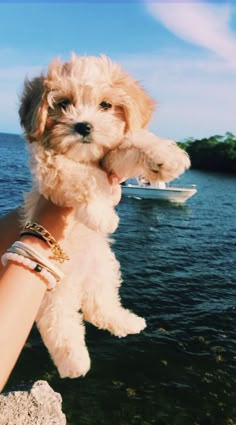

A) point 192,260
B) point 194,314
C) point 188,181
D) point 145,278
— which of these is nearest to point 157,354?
point 194,314

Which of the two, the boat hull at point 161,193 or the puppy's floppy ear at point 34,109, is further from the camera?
the boat hull at point 161,193

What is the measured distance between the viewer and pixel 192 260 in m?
25.6

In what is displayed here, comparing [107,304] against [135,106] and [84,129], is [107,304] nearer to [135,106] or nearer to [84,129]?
[84,129]

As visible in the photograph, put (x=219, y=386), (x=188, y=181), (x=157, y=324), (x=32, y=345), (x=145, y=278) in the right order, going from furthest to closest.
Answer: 1. (x=188, y=181)
2. (x=145, y=278)
3. (x=157, y=324)
4. (x=32, y=345)
5. (x=219, y=386)

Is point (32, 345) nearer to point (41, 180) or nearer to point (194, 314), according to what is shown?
point (194, 314)

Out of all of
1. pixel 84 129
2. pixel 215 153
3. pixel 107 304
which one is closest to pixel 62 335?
pixel 107 304

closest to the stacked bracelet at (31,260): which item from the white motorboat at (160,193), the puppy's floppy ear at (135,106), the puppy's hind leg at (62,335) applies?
the puppy's hind leg at (62,335)

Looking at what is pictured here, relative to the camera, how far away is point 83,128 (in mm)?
3084

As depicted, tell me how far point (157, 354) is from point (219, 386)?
2.47 m

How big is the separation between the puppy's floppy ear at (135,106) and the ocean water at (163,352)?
3.22m

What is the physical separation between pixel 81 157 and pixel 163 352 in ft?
42.8

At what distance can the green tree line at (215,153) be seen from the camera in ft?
306

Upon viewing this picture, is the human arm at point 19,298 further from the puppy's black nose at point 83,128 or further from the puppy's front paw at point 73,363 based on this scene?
the puppy's front paw at point 73,363

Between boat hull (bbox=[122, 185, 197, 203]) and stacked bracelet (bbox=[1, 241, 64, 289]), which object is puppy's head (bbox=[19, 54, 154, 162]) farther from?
boat hull (bbox=[122, 185, 197, 203])
